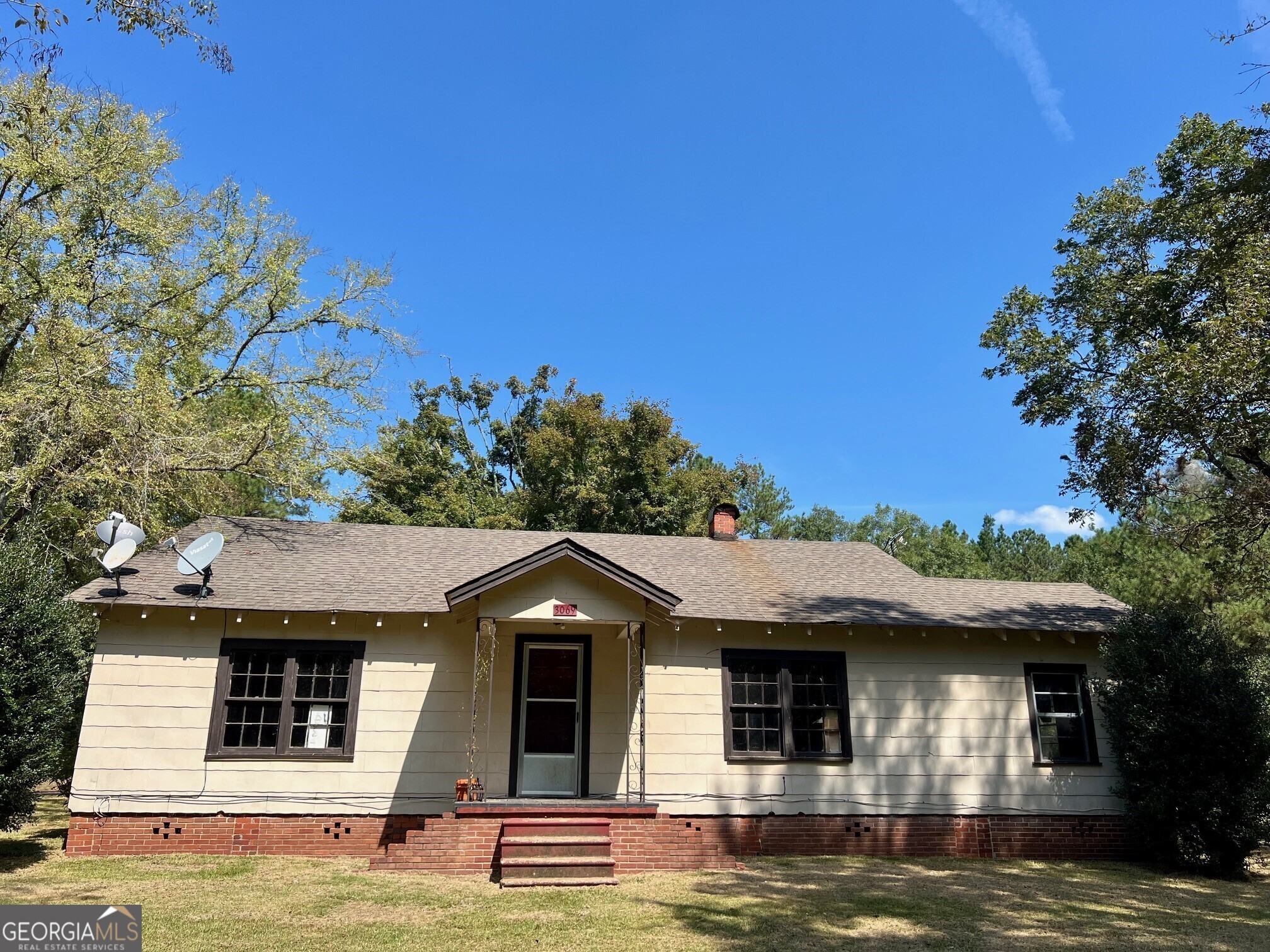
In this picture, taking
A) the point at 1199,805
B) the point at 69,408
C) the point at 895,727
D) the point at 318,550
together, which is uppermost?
the point at 69,408

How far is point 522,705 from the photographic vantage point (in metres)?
11.5

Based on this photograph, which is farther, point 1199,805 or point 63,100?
point 63,100

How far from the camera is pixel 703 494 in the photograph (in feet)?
95.0

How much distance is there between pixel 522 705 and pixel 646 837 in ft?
9.08

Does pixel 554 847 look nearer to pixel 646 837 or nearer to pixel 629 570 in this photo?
pixel 646 837

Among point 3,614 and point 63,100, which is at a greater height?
point 63,100

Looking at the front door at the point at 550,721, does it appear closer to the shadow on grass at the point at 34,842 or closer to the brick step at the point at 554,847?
the brick step at the point at 554,847

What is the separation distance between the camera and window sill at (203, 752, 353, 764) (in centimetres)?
1066

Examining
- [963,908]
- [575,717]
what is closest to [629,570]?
[575,717]

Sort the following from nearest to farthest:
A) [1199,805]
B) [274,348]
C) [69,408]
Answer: [1199,805] < [69,408] < [274,348]

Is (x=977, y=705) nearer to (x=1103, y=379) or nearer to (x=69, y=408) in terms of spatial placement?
(x=1103, y=379)

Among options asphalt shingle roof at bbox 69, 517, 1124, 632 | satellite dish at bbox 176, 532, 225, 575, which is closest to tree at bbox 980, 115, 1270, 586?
asphalt shingle roof at bbox 69, 517, 1124, 632

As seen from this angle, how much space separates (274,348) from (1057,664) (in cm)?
1617

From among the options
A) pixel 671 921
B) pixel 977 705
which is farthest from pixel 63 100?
pixel 977 705
